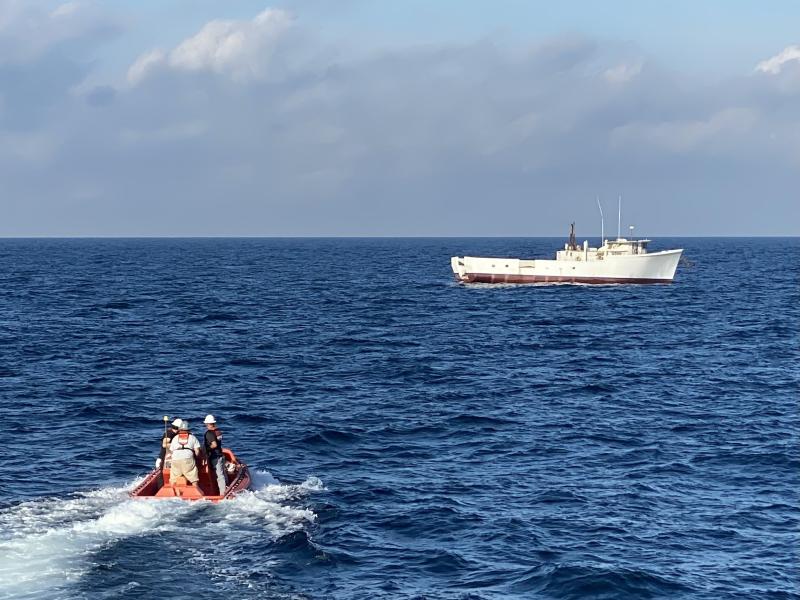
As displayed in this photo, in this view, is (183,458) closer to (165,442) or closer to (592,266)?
(165,442)

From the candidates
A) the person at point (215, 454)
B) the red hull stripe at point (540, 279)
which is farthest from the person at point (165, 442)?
the red hull stripe at point (540, 279)

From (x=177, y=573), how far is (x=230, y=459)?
23.3 ft

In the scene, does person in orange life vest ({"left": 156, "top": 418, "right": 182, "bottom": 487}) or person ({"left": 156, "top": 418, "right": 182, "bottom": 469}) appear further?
person ({"left": 156, "top": 418, "right": 182, "bottom": 469})

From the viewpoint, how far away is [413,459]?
31.2m

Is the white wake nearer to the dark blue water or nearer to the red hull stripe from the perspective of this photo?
the dark blue water

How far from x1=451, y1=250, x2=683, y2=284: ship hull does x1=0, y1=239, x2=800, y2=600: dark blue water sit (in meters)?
28.8

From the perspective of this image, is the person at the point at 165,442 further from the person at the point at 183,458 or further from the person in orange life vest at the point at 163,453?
the person at the point at 183,458

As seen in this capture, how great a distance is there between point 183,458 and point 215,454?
140cm

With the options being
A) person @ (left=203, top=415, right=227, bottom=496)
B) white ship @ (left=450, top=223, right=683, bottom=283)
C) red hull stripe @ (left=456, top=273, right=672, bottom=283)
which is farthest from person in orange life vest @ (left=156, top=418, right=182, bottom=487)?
red hull stripe @ (left=456, top=273, right=672, bottom=283)

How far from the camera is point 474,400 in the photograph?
4103 cm

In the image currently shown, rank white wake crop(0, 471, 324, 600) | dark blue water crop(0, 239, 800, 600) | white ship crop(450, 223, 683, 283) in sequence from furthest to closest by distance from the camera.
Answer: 1. white ship crop(450, 223, 683, 283)
2. dark blue water crop(0, 239, 800, 600)
3. white wake crop(0, 471, 324, 600)

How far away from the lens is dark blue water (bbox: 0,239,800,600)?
2103 cm

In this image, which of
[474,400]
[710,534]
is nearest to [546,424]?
[474,400]

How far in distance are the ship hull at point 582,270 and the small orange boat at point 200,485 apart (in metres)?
75.1
